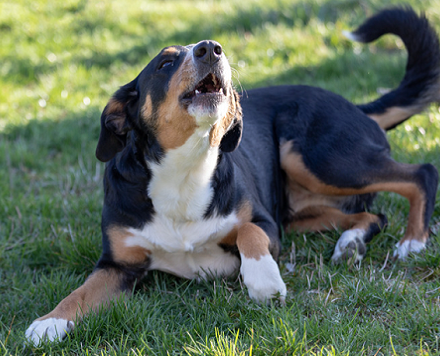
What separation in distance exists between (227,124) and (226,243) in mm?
749

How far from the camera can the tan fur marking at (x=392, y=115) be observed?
4180mm

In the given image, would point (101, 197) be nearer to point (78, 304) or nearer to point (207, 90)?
point (78, 304)

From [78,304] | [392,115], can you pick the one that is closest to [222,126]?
[78,304]

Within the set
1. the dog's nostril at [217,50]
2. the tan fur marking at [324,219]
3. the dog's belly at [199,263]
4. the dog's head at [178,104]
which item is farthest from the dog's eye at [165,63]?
the tan fur marking at [324,219]

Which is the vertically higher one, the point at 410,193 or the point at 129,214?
the point at 129,214

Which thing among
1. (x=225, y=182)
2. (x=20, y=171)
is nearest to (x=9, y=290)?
(x=225, y=182)

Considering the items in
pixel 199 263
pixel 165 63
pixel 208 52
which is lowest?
pixel 199 263

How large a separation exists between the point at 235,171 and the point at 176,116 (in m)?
0.67

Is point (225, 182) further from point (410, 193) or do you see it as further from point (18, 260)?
point (18, 260)

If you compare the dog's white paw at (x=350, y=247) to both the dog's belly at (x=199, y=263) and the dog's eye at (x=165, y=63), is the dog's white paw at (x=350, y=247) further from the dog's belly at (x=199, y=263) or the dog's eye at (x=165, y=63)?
the dog's eye at (x=165, y=63)

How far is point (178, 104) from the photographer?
288 cm

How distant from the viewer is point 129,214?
3.20m

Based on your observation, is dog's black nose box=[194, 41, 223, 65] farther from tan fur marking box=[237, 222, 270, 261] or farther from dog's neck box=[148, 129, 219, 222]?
tan fur marking box=[237, 222, 270, 261]

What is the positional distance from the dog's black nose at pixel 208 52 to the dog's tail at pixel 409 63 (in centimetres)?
180
